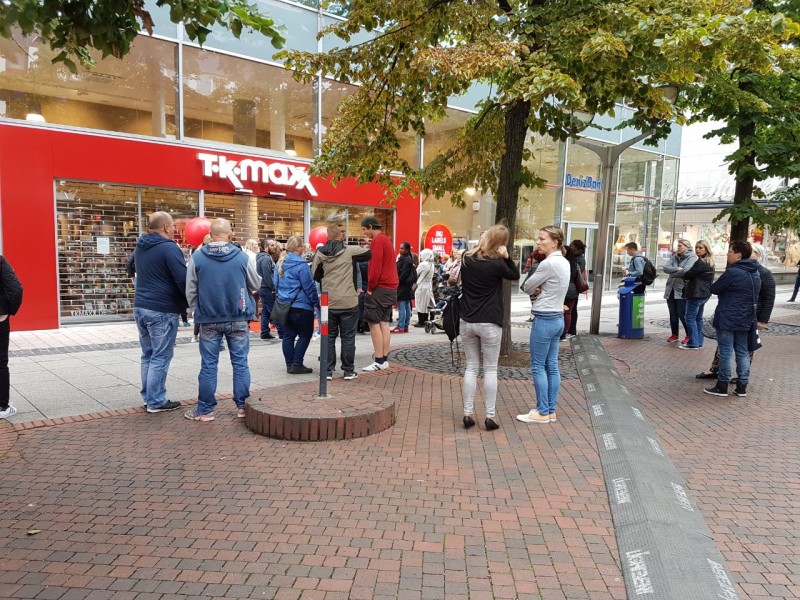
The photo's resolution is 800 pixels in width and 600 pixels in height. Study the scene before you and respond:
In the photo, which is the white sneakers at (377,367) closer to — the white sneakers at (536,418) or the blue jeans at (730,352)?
the white sneakers at (536,418)

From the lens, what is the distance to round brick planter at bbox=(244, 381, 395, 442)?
16.1ft

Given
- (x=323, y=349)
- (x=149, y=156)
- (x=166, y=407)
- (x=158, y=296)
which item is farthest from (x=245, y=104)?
(x=323, y=349)

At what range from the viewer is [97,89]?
38.6 feet

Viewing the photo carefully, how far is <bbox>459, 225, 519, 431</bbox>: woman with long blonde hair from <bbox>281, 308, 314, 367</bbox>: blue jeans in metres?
2.72

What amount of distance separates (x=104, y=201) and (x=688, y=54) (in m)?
10.9

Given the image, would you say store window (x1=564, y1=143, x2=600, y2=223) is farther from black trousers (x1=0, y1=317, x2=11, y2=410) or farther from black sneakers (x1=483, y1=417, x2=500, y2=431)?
black trousers (x1=0, y1=317, x2=11, y2=410)

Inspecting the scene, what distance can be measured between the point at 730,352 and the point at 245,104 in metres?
11.8

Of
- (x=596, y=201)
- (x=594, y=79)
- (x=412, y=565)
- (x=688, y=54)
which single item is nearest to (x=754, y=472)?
(x=412, y=565)

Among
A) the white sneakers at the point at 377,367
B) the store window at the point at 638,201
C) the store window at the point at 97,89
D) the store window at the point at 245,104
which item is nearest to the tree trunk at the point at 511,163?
the white sneakers at the point at 377,367

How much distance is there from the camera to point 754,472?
4.44 metres

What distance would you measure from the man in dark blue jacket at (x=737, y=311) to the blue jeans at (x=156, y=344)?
247 inches

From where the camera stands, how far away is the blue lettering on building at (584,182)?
859 inches

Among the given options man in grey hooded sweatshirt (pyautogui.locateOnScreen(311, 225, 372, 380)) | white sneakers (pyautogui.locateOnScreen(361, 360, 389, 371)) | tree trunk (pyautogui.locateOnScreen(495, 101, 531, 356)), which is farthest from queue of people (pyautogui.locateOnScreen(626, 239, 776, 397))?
man in grey hooded sweatshirt (pyautogui.locateOnScreen(311, 225, 372, 380))

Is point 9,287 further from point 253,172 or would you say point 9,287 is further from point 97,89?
point 253,172
